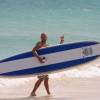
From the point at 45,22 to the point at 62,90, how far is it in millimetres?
25825

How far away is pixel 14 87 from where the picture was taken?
9.96 m

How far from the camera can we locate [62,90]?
9492 mm

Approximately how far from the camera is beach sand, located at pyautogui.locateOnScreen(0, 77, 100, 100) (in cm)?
861

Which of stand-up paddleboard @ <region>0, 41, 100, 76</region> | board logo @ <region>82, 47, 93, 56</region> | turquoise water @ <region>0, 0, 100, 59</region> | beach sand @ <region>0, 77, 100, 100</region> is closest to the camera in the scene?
beach sand @ <region>0, 77, 100, 100</region>

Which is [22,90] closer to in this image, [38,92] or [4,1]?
[38,92]

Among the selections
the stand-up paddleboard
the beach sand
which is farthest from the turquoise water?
the stand-up paddleboard

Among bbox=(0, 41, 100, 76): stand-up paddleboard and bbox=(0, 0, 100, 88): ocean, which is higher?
bbox=(0, 41, 100, 76): stand-up paddleboard

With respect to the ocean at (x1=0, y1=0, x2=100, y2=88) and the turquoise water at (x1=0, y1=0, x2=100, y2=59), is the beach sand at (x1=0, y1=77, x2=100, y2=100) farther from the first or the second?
the turquoise water at (x1=0, y1=0, x2=100, y2=59)

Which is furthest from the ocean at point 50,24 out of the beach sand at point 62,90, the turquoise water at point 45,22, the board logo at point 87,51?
the board logo at point 87,51

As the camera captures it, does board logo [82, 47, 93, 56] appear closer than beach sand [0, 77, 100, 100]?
No

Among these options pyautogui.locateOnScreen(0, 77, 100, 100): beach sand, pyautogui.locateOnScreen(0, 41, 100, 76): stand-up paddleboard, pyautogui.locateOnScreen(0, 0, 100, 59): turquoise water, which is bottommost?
pyautogui.locateOnScreen(0, 0, 100, 59): turquoise water

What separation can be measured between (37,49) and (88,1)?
46097 mm

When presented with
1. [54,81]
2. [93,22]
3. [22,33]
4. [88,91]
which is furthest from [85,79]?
[93,22]

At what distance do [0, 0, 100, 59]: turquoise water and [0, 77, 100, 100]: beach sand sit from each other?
7287 millimetres
